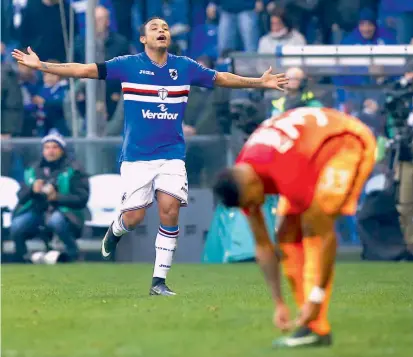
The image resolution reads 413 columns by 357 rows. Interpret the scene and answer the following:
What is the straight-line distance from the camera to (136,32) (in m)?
21.5

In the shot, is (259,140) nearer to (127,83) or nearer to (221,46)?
(127,83)

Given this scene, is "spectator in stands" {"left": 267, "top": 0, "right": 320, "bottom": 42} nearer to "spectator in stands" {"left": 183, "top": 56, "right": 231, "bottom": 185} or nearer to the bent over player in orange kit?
"spectator in stands" {"left": 183, "top": 56, "right": 231, "bottom": 185}

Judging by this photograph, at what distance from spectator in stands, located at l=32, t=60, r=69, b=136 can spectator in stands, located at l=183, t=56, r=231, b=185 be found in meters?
2.31

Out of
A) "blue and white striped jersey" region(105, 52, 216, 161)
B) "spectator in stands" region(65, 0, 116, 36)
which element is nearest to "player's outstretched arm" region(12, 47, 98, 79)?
"blue and white striped jersey" region(105, 52, 216, 161)

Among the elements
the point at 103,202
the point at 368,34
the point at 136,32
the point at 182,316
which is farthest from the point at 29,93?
the point at 182,316

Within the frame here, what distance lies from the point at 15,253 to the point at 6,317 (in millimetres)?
8055

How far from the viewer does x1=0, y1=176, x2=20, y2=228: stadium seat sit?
741 inches

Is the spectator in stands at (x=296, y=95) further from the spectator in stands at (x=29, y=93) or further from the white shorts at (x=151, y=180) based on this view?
the white shorts at (x=151, y=180)

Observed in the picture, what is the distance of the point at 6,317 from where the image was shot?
10742 millimetres

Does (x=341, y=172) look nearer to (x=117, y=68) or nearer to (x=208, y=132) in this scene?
(x=117, y=68)

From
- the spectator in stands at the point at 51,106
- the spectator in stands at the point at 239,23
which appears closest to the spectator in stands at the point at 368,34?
the spectator in stands at the point at 239,23

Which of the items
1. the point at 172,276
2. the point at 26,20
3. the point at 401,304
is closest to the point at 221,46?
the point at 26,20

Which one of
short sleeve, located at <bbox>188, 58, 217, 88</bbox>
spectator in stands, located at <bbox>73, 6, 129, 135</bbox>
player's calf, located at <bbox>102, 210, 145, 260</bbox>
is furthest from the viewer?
spectator in stands, located at <bbox>73, 6, 129, 135</bbox>

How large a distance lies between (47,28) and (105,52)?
1.44 metres
